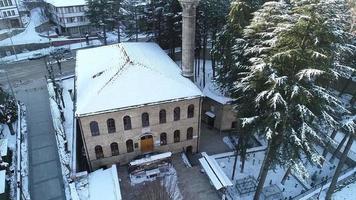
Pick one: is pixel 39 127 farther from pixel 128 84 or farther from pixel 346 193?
pixel 346 193

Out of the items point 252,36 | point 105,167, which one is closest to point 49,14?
point 105,167

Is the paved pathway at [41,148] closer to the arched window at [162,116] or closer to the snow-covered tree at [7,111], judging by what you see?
the snow-covered tree at [7,111]

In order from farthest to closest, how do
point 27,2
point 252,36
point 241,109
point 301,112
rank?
point 27,2, point 252,36, point 241,109, point 301,112

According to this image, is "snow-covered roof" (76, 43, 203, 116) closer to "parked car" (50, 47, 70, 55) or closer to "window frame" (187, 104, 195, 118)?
"window frame" (187, 104, 195, 118)

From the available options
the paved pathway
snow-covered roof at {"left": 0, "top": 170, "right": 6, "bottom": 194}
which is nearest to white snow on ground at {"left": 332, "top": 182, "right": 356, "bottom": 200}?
the paved pathway

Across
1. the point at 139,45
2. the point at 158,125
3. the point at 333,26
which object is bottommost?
the point at 158,125

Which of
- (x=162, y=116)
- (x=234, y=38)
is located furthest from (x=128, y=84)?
(x=234, y=38)

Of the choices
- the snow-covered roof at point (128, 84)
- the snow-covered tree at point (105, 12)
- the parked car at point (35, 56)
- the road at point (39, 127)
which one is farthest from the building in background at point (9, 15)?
the snow-covered roof at point (128, 84)

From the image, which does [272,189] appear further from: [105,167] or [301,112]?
[105,167]
